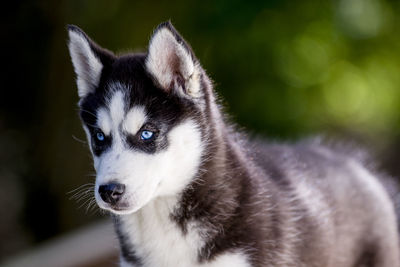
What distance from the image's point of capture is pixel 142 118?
3.46 m

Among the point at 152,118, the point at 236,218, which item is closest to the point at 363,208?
the point at 236,218

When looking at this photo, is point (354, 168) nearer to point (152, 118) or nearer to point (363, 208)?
point (363, 208)

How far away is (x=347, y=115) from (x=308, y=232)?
18.2 feet

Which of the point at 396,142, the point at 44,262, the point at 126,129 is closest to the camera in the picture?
the point at 126,129

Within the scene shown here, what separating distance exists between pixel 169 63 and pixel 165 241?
963 mm

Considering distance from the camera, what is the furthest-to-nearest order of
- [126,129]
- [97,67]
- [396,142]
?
[396,142]
[97,67]
[126,129]

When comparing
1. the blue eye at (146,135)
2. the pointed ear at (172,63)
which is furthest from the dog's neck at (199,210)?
the blue eye at (146,135)

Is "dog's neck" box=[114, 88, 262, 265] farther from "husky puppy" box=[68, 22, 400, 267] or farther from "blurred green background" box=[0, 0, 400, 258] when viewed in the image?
"blurred green background" box=[0, 0, 400, 258]

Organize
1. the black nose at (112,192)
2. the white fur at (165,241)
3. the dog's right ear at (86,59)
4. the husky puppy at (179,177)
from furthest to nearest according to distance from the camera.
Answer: the dog's right ear at (86,59)
the white fur at (165,241)
the husky puppy at (179,177)
the black nose at (112,192)

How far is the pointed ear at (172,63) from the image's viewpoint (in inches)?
135

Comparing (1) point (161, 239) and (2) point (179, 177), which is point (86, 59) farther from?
(1) point (161, 239)

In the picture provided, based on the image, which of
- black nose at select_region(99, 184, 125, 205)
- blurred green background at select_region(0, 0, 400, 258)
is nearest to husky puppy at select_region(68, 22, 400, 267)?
black nose at select_region(99, 184, 125, 205)

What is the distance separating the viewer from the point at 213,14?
7.30 m

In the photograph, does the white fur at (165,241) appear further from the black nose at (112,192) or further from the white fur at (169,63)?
the white fur at (169,63)
